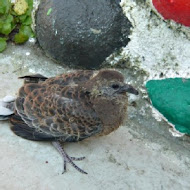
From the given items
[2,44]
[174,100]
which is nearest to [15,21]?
[2,44]

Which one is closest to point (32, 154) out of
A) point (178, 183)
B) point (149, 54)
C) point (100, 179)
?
point (100, 179)

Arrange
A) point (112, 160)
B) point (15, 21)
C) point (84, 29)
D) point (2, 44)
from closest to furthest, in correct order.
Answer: point (112, 160) < point (84, 29) < point (2, 44) < point (15, 21)

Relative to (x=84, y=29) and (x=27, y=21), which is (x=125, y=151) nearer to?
(x=84, y=29)

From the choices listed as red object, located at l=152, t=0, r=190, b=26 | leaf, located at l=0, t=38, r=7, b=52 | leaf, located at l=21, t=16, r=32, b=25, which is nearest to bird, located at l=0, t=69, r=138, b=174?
red object, located at l=152, t=0, r=190, b=26

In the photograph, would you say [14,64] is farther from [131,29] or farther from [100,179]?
[100,179]

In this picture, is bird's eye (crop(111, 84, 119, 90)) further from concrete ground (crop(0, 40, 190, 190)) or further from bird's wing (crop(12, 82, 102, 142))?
concrete ground (crop(0, 40, 190, 190))

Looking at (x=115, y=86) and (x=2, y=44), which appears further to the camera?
(x=2, y=44)
